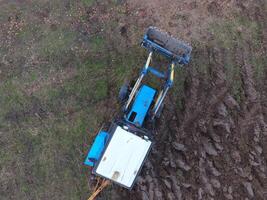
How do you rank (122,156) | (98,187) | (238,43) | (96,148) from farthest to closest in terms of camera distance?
1. (238,43)
2. (98,187)
3. (96,148)
4. (122,156)

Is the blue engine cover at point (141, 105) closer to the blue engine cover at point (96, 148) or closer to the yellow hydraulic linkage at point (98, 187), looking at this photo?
the blue engine cover at point (96, 148)

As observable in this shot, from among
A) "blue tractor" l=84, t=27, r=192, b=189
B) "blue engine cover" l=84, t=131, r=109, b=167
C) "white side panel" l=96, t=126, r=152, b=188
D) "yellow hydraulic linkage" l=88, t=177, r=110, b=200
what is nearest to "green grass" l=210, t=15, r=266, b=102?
"blue tractor" l=84, t=27, r=192, b=189

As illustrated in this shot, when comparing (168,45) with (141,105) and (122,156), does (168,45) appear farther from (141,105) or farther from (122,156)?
(122,156)

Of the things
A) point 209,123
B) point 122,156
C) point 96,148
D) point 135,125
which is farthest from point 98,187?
point 209,123

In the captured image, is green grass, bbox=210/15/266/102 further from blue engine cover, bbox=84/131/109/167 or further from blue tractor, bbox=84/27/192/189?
blue engine cover, bbox=84/131/109/167

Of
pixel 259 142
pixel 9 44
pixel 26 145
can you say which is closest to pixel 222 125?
pixel 259 142

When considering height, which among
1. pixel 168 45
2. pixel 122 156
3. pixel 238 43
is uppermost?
pixel 238 43
